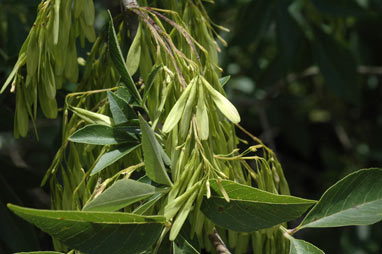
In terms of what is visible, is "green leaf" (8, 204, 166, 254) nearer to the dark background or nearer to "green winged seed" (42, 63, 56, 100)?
"green winged seed" (42, 63, 56, 100)

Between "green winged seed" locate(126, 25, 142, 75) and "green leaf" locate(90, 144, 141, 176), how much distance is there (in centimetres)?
13

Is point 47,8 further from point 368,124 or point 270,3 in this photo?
point 368,124

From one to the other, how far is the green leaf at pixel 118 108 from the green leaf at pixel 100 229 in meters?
0.24

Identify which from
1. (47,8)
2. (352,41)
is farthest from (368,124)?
(47,8)

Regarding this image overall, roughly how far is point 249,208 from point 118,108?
0.30 meters

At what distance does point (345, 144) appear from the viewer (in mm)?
2916

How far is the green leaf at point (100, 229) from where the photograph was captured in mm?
664

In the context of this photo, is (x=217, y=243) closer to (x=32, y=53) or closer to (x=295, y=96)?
(x=32, y=53)

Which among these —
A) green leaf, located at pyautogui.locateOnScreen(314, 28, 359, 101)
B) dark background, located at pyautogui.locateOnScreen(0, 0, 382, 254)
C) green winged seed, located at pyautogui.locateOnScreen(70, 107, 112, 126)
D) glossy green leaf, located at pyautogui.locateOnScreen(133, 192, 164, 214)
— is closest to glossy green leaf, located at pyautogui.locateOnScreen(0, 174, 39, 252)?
dark background, located at pyautogui.locateOnScreen(0, 0, 382, 254)

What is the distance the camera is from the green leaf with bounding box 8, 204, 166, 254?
0.66 metres

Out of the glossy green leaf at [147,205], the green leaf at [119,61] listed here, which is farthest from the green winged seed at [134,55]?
the glossy green leaf at [147,205]

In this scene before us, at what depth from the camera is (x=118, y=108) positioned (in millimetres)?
917

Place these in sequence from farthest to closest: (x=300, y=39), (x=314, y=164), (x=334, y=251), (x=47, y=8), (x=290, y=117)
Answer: (x=314, y=164) → (x=290, y=117) → (x=334, y=251) → (x=300, y=39) → (x=47, y=8)

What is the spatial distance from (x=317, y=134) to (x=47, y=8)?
2.39 meters
